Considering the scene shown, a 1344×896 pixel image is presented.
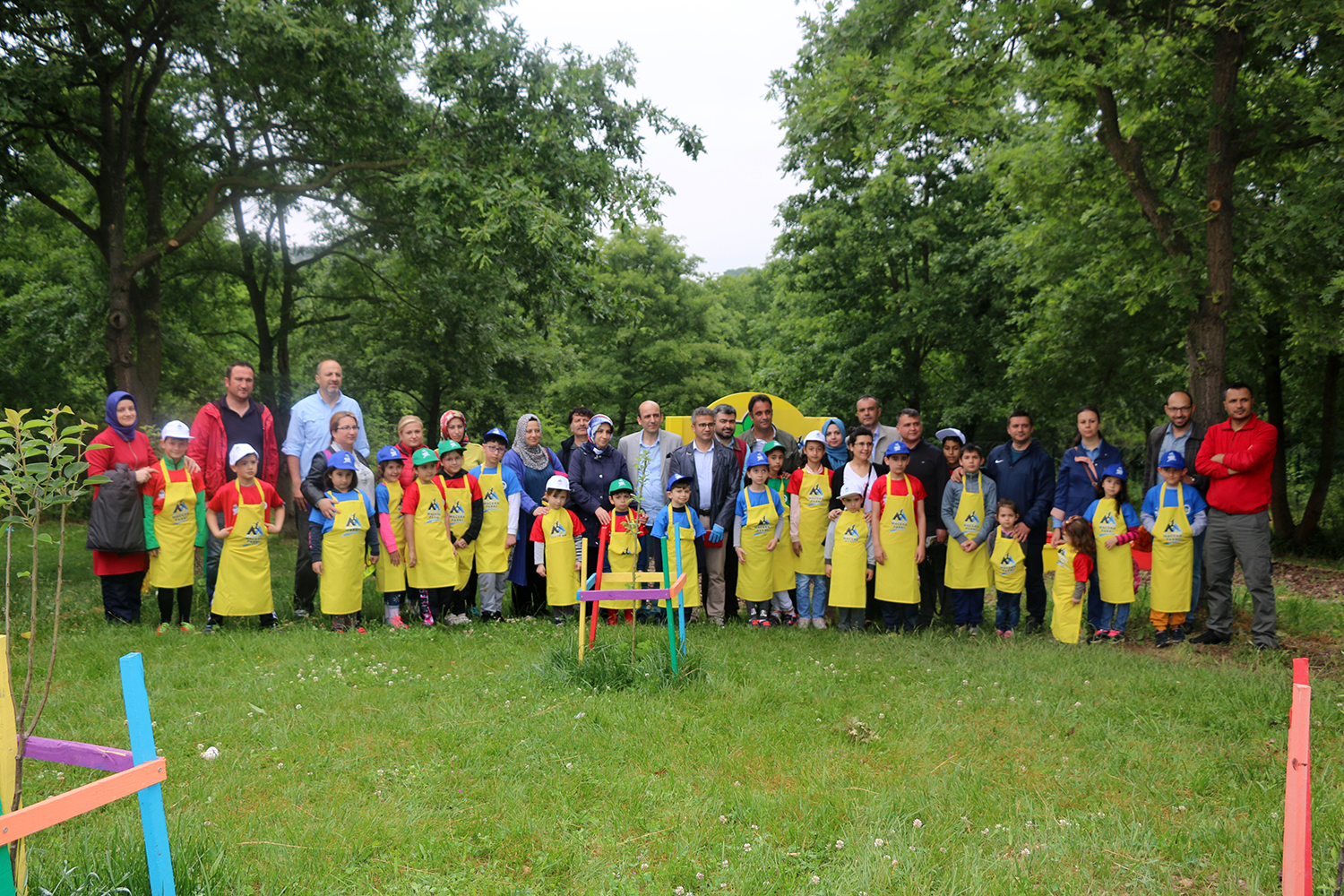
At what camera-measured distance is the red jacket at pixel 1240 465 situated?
7434 mm

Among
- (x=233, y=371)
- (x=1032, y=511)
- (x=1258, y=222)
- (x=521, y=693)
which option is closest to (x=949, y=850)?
(x=521, y=693)

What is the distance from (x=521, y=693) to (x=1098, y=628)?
586cm

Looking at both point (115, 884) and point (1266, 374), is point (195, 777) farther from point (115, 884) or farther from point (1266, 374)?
point (1266, 374)

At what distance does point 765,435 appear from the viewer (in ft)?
31.1

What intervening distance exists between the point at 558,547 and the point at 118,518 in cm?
417

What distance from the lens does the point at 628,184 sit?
12.2 metres

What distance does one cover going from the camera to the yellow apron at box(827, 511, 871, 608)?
848cm

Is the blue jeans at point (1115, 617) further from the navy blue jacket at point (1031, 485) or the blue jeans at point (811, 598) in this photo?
the blue jeans at point (811, 598)

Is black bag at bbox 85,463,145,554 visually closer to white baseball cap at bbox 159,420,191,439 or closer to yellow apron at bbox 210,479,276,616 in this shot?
white baseball cap at bbox 159,420,191,439

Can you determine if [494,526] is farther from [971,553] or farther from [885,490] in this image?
[971,553]

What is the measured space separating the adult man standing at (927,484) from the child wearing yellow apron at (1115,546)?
A: 1.45m

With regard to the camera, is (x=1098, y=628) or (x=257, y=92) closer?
(x=1098, y=628)

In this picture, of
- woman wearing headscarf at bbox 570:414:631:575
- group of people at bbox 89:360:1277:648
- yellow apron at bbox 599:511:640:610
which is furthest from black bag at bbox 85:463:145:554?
woman wearing headscarf at bbox 570:414:631:575

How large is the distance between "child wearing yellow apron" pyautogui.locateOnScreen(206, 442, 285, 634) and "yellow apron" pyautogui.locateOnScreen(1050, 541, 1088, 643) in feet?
24.7
